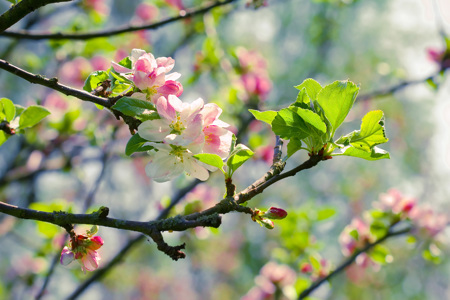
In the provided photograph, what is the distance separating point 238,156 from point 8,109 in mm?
543

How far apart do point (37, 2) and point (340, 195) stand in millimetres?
8130

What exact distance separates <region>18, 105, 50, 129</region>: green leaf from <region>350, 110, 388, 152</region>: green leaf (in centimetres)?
68

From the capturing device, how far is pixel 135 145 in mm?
718

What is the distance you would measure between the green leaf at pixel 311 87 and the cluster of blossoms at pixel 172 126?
0.16 m

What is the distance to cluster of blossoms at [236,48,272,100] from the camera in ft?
7.95

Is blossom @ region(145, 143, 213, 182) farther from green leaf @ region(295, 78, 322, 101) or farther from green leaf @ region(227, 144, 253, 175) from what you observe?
green leaf @ region(295, 78, 322, 101)

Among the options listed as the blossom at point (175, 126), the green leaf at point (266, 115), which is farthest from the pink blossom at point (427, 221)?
the blossom at point (175, 126)

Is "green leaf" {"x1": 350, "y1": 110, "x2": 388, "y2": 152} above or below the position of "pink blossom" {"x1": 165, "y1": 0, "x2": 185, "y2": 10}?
above

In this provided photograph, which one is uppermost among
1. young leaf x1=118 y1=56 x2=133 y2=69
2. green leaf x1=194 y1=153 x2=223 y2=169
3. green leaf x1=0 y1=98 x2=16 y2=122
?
young leaf x1=118 y1=56 x2=133 y2=69

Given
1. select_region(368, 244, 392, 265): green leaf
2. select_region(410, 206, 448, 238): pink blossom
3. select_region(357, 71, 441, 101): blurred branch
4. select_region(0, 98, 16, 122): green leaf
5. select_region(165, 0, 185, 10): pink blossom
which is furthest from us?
select_region(165, 0, 185, 10): pink blossom

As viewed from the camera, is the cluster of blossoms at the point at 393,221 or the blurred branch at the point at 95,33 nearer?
the blurred branch at the point at 95,33

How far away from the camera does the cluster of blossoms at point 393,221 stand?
185 cm

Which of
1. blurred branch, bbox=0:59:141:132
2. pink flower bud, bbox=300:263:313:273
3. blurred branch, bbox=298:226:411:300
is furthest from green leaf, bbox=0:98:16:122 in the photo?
pink flower bud, bbox=300:263:313:273

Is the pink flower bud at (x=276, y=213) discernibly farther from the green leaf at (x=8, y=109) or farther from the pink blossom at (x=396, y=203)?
the pink blossom at (x=396, y=203)
